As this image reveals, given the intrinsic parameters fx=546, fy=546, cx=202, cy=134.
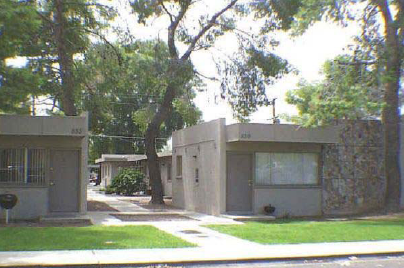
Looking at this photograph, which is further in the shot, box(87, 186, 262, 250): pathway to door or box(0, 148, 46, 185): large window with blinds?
box(0, 148, 46, 185): large window with blinds

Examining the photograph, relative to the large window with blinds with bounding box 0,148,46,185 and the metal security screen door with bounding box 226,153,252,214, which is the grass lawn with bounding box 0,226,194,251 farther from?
the metal security screen door with bounding box 226,153,252,214

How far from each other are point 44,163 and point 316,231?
9827 mm

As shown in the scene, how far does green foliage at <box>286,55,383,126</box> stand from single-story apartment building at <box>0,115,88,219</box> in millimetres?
8304

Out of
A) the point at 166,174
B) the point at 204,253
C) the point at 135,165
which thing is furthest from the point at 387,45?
the point at 135,165

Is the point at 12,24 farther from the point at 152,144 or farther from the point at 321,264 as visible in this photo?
the point at 152,144

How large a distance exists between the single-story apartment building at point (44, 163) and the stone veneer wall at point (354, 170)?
9.47m

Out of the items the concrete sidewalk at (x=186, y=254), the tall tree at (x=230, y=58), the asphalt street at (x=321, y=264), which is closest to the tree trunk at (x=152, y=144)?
the tall tree at (x=230, y=58)

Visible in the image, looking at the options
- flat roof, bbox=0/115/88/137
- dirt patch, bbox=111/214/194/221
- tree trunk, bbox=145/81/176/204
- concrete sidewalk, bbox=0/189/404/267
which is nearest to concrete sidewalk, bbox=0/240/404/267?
concrete sidewalk, bbox=0/189/404/267

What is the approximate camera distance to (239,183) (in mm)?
20531

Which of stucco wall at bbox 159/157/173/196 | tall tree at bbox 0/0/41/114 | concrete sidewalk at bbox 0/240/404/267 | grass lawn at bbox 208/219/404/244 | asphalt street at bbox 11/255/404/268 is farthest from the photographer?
stucco wall at bbox 159/157/173/196

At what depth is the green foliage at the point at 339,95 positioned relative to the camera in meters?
19.5

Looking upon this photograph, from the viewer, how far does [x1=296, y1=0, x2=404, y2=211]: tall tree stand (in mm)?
20136

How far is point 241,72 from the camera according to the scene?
83.6 feet

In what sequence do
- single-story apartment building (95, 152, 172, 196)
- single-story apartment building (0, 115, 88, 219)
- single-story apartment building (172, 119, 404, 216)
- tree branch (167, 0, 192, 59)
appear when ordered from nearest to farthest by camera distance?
1. single-story apartment building (0, 115, 88, 219)
2. single-story apartment building (172, 119, 404, 216)
3. tree branch (167, 0, 192, 59)
4. single-story apartment building (95, 152, 172, 196)
